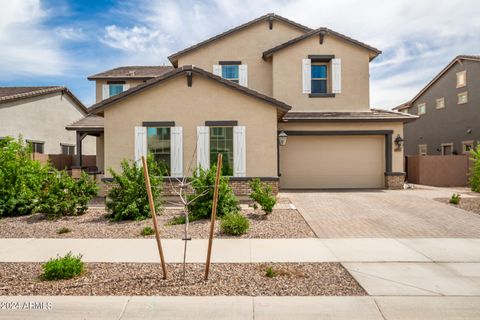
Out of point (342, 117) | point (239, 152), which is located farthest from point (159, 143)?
point (342, 117)

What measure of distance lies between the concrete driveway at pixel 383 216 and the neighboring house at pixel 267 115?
205cm

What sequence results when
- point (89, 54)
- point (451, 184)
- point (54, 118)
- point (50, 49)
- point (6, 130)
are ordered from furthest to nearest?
point (54, 118) → point (6, 130) → point (451, 184) → point (89, 54) → point (50, 49)

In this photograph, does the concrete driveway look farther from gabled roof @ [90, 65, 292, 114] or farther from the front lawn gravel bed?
gabled roof @ [90, 65, 292, 114]

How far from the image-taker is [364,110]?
15977mm

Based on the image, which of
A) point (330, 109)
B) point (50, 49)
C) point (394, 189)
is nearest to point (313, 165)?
point (330, 109)

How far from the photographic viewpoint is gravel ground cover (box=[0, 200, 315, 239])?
7.74 m

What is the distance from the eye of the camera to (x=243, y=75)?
16.8m

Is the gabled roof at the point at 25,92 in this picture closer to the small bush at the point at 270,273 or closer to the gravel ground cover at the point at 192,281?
the gravel ground cover at the point at 192,281

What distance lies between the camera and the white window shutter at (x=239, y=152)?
472 inches

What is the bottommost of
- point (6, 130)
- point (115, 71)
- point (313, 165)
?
point (313, 165)

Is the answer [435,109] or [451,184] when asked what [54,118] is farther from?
[435,109]

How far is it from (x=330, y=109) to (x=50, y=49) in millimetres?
13667

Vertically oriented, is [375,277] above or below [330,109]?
below

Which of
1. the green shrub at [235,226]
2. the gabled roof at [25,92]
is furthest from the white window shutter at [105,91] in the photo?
the green shrub at [235,226]
